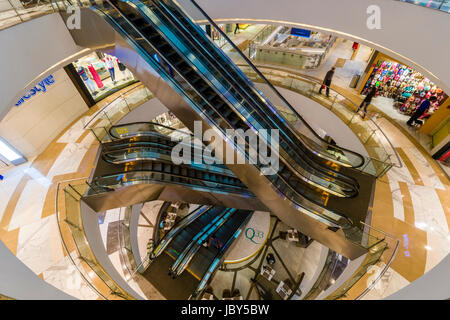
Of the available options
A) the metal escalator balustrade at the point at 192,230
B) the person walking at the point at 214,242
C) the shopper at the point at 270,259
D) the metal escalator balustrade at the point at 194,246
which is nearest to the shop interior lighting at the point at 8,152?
the metal escalator balustrade at the point at 192,230

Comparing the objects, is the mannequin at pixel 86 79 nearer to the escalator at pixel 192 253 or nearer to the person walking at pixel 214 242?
the escalator at pixel 192 253

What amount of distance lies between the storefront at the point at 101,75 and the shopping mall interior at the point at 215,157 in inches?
3.8

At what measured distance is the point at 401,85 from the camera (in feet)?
→ 31.9

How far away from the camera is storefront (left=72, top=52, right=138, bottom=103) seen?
9.70 meters

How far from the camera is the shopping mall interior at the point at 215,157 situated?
473 centimetres

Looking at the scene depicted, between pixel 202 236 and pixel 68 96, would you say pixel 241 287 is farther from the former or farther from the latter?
pixel 68 96

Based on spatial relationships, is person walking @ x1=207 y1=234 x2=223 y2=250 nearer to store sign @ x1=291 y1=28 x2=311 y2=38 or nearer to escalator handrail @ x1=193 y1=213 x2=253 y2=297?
escalator handrail @ x1=193 y1=213 x2=253 y2=297

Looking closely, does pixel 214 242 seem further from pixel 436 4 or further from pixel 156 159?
pixel 436 4

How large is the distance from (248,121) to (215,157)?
1.92 metres

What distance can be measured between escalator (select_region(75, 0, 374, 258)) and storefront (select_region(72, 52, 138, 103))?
5.68 metres

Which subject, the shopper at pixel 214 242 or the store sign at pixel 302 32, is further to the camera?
the store sign at pixel 302 32

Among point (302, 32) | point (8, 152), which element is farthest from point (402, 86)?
point (8, 152)

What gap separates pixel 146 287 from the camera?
25.0ft
